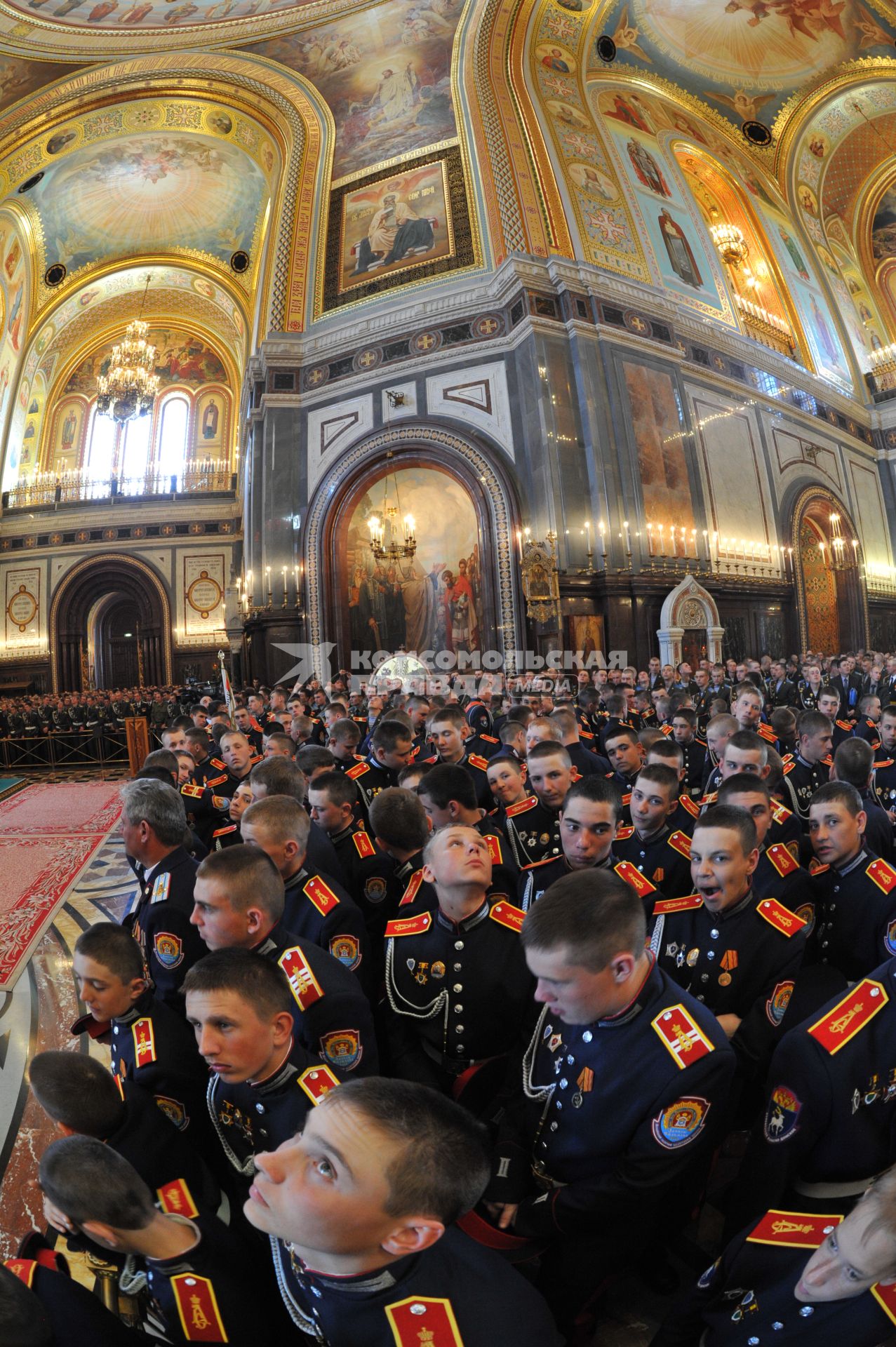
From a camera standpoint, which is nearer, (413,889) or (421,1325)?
(421,1325)

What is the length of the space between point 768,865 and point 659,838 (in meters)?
0.48

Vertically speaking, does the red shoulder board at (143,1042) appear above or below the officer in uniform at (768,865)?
below

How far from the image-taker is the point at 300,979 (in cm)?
208

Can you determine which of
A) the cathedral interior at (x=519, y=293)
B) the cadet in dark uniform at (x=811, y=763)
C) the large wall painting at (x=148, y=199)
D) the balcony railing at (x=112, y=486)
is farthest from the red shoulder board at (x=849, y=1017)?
the balcony railing at (x=112, y=486)

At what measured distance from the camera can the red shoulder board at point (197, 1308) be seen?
134 centimetres

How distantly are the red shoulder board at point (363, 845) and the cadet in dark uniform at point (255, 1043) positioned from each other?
170 centimetres

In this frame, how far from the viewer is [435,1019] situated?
89.7 inches

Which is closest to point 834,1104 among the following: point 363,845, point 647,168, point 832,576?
point 363,845

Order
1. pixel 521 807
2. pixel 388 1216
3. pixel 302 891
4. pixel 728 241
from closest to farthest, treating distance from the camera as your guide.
Answer: pixel 388 1216 < pixel 302 891 < pixel 521 807 < pixel 728 241

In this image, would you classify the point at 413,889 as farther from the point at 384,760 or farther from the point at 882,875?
the point at 384,760

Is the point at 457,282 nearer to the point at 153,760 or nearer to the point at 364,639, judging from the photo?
the point at 364,639

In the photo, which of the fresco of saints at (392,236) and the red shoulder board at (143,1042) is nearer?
the red shoulder board at (143,1042)

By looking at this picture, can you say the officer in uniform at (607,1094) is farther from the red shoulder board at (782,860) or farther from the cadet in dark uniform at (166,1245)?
the red shoulder board at (782,860)

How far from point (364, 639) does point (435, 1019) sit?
1363cm
